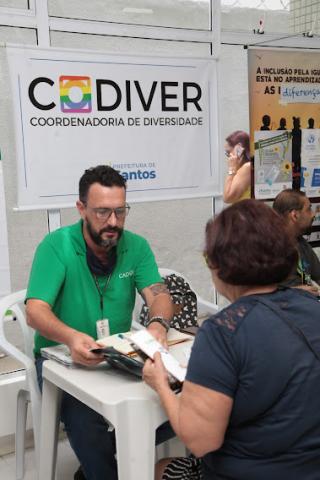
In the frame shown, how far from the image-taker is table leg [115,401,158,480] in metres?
1.60

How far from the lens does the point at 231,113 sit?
3.48 meters

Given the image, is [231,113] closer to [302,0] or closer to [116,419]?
[302,0]

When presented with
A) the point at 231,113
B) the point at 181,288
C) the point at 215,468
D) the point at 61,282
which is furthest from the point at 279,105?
the point at 215,468

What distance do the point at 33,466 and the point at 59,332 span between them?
1.09 meters

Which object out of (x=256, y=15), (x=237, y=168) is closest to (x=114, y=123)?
(x=237, y=168)

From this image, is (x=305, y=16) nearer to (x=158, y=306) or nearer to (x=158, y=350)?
(x=158, y=306)

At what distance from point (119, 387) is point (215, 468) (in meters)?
0.41

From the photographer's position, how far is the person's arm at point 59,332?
1.80 meters

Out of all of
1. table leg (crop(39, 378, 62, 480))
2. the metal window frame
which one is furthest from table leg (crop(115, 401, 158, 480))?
the metal window frame

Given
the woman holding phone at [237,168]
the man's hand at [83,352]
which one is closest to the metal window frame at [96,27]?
the woman holding phone at [237,168]

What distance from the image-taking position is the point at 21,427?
2555mm

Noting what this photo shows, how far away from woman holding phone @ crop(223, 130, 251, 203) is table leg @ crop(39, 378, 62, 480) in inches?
69.8

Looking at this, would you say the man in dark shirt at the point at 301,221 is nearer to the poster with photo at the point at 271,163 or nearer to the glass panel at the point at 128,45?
the poster with photo at the point at 271,163

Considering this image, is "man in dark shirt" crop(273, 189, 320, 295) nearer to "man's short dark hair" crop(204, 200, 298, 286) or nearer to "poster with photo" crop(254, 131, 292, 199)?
"poster with photo" crop(254, 131, 292, 199)
